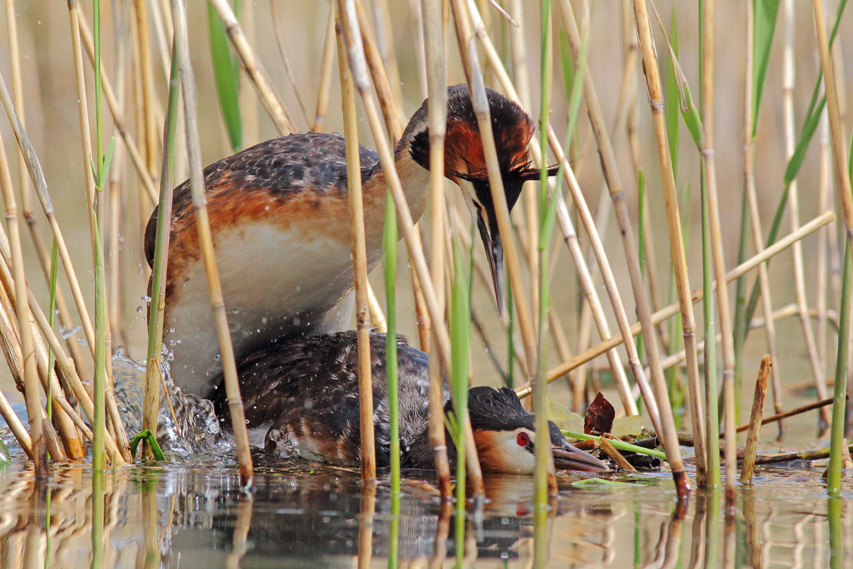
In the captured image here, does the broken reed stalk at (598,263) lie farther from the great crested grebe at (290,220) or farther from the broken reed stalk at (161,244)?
the broken reed stalk at (161,244)

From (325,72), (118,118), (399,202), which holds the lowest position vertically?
(399,202)

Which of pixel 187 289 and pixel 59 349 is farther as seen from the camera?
pixel 187 289

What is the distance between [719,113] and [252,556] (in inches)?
285

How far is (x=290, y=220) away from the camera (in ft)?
10.9

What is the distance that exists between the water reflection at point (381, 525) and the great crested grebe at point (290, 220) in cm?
100

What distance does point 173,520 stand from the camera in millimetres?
2012

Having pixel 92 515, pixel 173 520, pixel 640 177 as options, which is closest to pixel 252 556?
pixel 173 520

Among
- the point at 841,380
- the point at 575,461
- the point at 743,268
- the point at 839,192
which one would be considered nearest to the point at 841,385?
the point at 841,380

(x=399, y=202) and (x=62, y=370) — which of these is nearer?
(x=399, y=202)

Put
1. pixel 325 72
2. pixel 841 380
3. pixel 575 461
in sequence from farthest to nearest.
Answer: pixel 325 72, pixel 575 461, pixel 841 380

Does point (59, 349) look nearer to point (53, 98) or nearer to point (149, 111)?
point (149, 111)

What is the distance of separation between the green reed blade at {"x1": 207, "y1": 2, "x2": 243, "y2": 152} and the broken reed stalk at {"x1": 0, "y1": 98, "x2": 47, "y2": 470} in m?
0.81

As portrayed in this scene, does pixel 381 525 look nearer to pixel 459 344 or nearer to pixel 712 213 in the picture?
pixel 459 344

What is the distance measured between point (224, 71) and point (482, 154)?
98 centimetres
